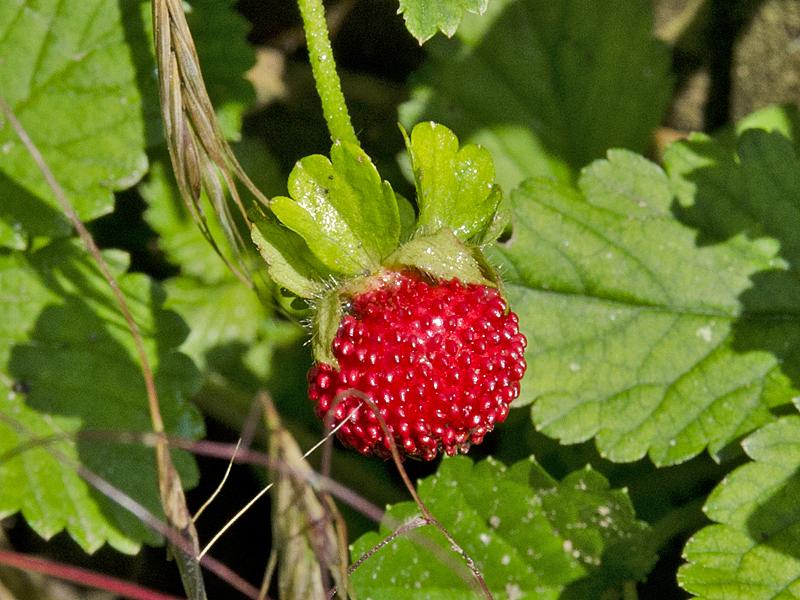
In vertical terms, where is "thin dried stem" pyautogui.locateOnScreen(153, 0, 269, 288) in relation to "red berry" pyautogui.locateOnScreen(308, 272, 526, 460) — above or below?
above

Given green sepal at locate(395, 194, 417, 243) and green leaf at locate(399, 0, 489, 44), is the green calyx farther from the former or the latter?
green leaf at locate(399, 0, 489, 44)

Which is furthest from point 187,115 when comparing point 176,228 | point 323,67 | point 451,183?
Answer: point 176,228

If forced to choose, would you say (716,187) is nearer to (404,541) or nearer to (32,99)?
(404,541)

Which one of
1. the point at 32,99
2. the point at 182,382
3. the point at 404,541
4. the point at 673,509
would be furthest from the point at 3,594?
the point at 673,509

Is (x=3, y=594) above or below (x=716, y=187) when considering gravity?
below

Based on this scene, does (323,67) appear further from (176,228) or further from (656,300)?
(176,228)

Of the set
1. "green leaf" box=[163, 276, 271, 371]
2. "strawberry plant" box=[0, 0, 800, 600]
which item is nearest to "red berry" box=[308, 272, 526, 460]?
"strawberry plant" box=[0, 0, 800, 600]
